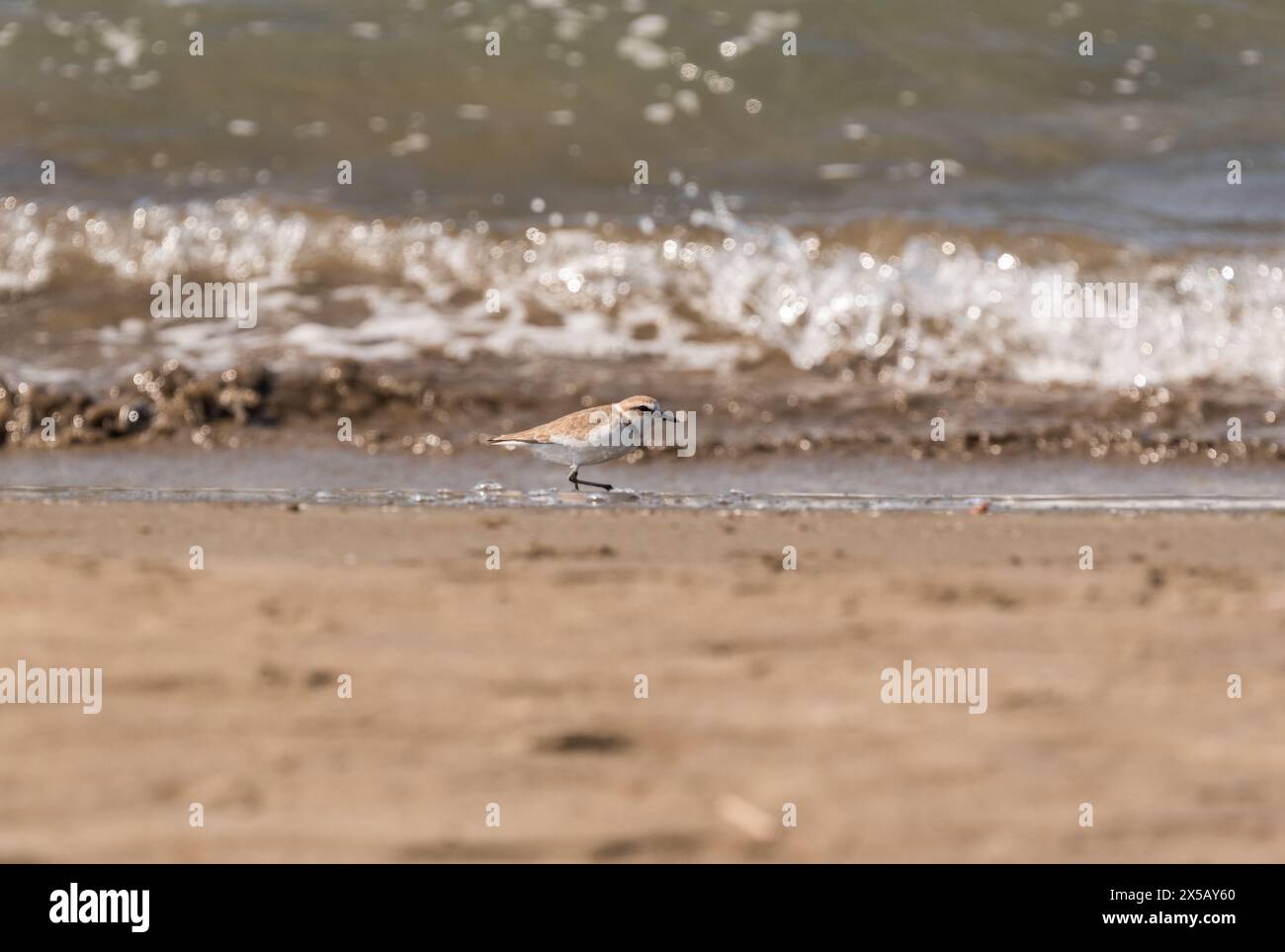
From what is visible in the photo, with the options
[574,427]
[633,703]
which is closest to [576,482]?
[574,427]

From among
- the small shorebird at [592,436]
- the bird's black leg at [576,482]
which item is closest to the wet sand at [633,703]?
the small shorebird at [592,436]

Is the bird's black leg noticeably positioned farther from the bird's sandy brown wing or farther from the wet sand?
the wet sand

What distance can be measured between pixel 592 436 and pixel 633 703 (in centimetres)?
304

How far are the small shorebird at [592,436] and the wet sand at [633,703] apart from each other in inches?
36.8

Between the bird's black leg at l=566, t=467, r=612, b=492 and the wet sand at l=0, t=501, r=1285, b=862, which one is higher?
the bird's black leg at l=566, t=467, r=612, b=492

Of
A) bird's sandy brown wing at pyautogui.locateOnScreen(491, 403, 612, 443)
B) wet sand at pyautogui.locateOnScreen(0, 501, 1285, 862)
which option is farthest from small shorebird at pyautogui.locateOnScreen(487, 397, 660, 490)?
wet sand at pyautogui.locateOnScreen(0, 501, 1285, 862)

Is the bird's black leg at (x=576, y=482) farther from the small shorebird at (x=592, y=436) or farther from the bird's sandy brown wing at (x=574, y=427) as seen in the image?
the bird's sandy brown wing at (x=574, y=427)

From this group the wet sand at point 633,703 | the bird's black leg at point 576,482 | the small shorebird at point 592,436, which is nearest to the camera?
the wet sand at point 633,703

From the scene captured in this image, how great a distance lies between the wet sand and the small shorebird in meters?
0.93

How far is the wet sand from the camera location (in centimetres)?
308

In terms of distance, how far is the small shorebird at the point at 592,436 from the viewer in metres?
6.71

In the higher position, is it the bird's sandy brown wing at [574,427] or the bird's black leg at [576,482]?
the bird's sandy brown wing at [574,427]

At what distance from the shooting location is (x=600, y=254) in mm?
9680

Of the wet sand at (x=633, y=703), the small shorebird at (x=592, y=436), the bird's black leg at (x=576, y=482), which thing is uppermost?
the small shorebird at (x=592, y=436)
